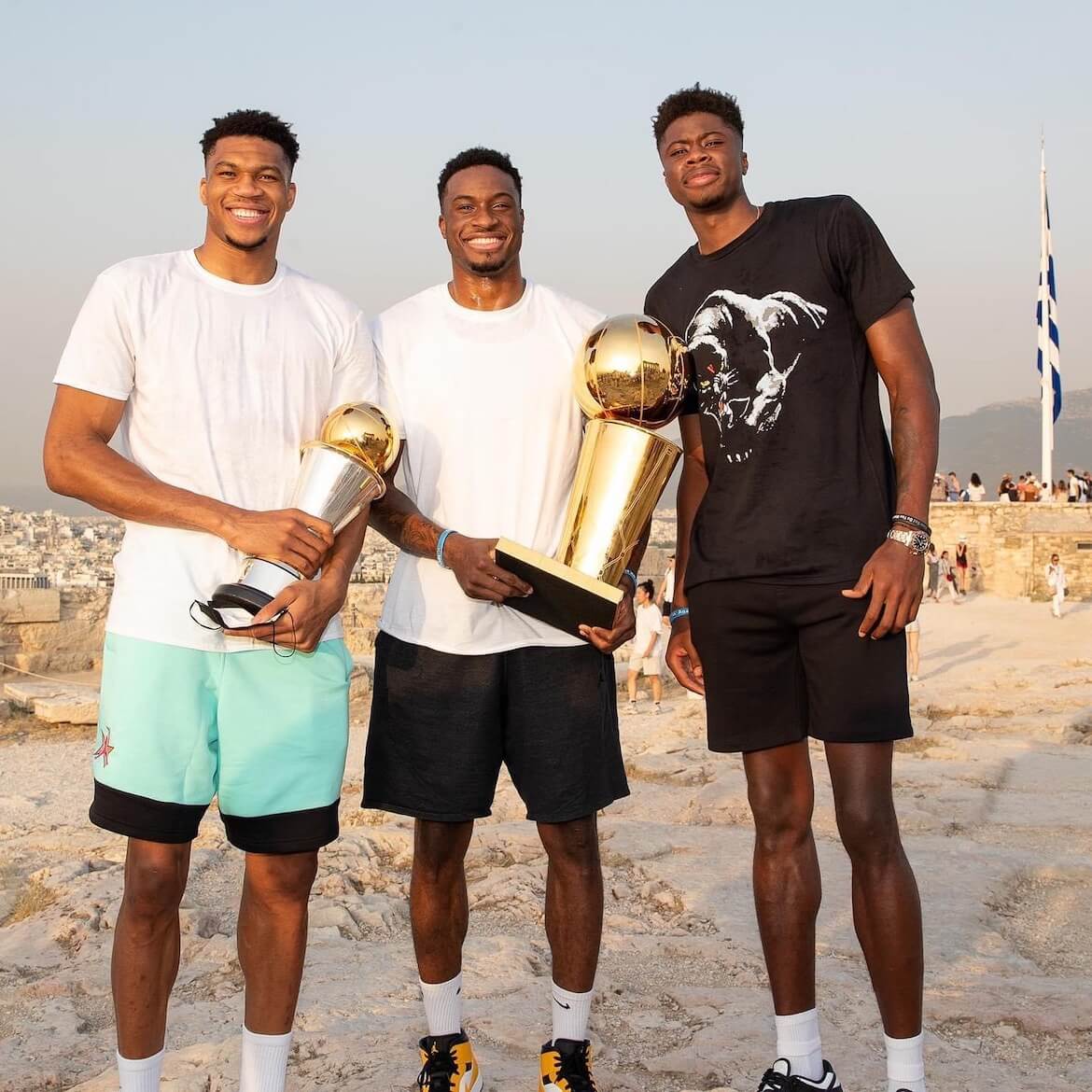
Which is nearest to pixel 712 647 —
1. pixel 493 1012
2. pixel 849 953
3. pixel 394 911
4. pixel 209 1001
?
pixel 493 1012

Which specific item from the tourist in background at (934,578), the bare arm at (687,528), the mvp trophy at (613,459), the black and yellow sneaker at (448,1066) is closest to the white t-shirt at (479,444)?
the mvp trophy at (613,459)

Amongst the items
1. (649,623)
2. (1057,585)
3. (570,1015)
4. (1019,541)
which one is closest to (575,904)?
(570,1015)

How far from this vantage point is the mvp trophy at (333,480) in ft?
8.52

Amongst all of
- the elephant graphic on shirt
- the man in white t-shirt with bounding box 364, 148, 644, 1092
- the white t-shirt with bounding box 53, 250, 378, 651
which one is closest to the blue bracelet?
the man in white t-shirt with bounding box 364, 148, 644, 1092

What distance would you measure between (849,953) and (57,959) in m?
2.97

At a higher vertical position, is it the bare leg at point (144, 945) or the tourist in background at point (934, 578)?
the bare leg at point (144, 945)

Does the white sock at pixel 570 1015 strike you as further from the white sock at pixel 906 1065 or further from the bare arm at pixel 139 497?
the bare arm at pixel 139 497

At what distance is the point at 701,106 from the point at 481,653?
159 cm

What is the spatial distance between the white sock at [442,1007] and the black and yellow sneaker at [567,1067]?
0.25 meters

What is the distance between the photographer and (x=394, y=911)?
493 centimetres

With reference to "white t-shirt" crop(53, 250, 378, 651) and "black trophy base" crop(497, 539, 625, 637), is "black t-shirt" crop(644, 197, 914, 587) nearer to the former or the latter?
"black trophy base" crop(497, 539, 625, 637)

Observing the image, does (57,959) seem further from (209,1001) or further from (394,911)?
(394,911)

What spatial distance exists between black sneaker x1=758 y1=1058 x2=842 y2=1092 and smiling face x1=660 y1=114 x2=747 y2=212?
2.21 meters

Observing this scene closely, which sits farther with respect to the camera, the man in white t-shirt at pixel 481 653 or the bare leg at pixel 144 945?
the man in white t-shirt at pixel 481 653
